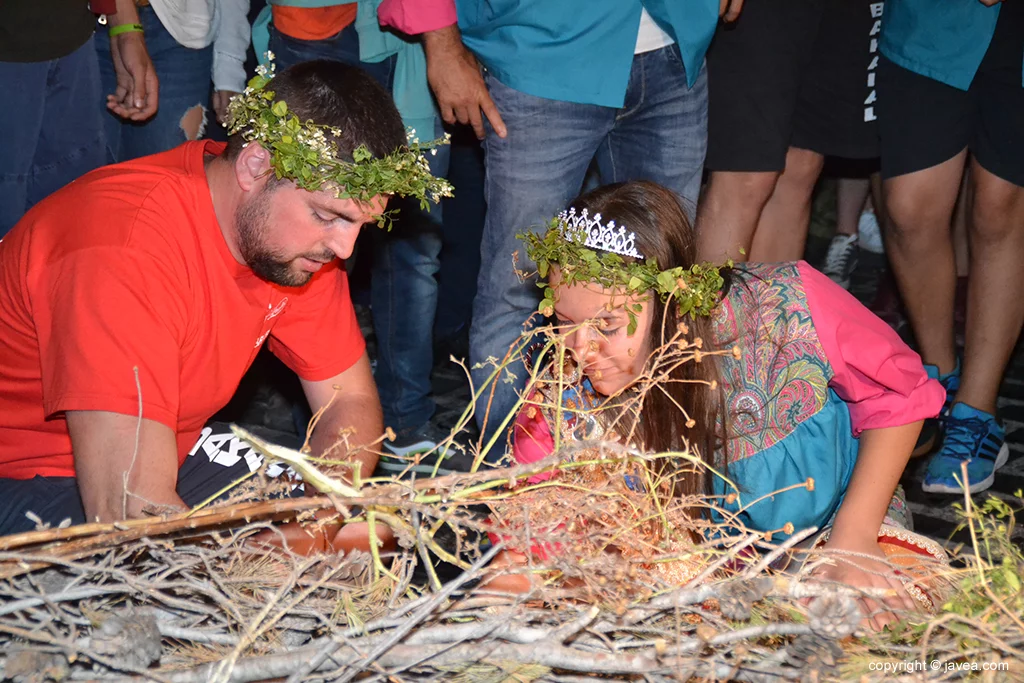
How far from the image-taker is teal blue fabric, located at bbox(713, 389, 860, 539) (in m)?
2.41

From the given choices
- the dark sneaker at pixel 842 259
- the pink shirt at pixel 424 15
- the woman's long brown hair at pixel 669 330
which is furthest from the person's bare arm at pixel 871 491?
the dark sneaker at pixel 842 259

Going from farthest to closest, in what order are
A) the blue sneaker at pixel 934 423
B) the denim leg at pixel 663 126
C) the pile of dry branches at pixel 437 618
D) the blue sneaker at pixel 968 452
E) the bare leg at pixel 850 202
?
the bare leg at pixel 850 202
the blue sneaker at pixel 934 423
the blue sneaker at pixel 968 452
the denim leg at pixel 663 126
the pile of dry branches at pixel 437 618

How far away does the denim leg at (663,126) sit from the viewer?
122 inches

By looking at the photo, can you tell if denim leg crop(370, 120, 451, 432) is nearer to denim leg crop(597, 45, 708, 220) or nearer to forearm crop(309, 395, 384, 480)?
denim leg crop(597, 45, 708, 220)

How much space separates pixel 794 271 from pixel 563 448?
49.8 inches

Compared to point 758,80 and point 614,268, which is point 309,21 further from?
point 614,268

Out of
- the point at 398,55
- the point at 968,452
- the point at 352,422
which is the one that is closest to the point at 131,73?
the point at 398,55

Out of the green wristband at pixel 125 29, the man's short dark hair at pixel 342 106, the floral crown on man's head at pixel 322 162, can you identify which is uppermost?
the green wristband at pixel 125 29

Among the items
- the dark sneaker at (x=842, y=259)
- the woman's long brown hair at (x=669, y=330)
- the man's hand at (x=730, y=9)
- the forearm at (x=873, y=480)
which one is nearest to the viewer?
the forearm at (x=873, y=480)

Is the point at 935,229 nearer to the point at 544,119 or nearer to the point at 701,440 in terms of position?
the point at 544,119

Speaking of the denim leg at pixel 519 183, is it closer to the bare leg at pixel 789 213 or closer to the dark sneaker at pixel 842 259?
the bare leg at pixel 789 213

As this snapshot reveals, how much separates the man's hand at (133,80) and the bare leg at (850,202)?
12.7 ft

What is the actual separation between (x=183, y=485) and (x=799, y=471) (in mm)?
1571

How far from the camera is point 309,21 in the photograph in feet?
11.2
